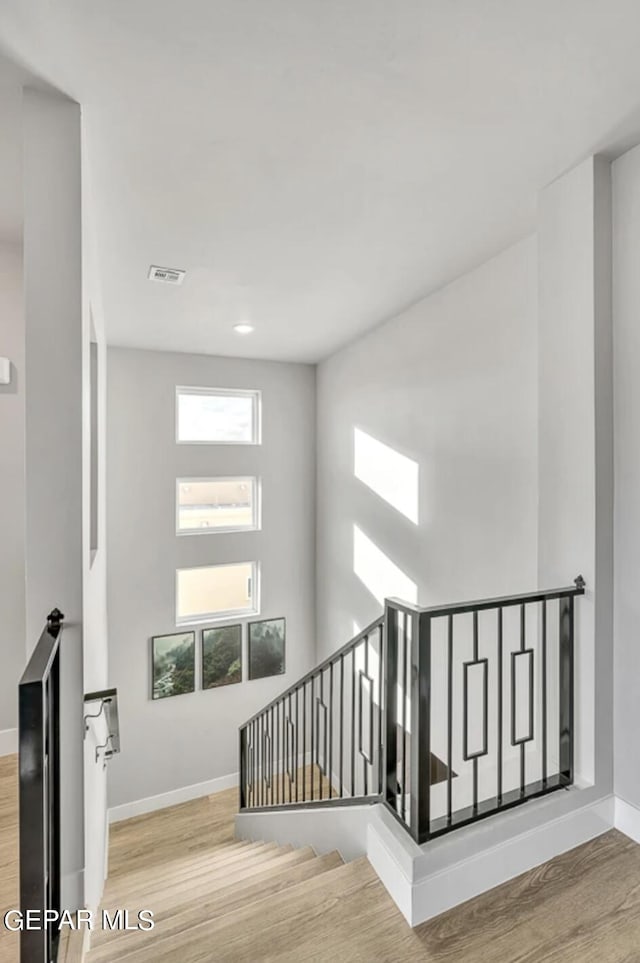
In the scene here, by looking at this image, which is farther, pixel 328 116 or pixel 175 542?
pixel 175 542

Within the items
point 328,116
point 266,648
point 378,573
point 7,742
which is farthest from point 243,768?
point 328,116

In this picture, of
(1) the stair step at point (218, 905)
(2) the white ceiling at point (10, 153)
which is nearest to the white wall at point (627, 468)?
(1) the stair step at point (218, 905)

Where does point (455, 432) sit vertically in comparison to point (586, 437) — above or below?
above

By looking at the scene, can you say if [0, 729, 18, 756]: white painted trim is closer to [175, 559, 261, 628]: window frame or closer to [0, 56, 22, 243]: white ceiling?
[175, 559, 261, 628]: window frame

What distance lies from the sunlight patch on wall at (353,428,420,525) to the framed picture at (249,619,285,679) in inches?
86.1

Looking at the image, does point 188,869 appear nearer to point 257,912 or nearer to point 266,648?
point 257,912

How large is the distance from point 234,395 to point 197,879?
4373 mm

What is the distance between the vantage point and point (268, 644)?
19.3ft

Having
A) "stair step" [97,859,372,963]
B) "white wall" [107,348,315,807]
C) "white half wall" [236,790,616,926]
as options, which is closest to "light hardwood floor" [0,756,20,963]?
"stair step" [97,859,372,963]

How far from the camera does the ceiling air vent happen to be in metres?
3.23

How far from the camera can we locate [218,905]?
1.91 meters

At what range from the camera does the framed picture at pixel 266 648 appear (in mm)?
5816

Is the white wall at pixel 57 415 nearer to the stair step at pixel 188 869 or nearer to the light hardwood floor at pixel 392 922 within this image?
the light hardwood floor at pixel 392 922

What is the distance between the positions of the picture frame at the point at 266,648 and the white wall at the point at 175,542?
0.31 feet
